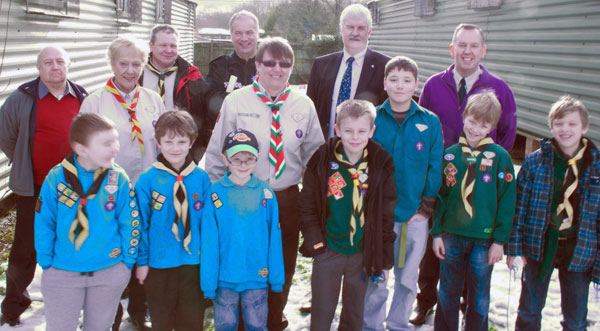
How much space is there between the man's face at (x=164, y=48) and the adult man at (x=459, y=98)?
2.12 m

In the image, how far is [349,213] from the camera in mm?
2918

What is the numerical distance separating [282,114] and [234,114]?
329mm

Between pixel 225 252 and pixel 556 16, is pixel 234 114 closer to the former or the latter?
pixel 225 252

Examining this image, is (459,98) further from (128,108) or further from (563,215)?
(128,108)

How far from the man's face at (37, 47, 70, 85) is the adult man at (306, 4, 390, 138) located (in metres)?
1.97

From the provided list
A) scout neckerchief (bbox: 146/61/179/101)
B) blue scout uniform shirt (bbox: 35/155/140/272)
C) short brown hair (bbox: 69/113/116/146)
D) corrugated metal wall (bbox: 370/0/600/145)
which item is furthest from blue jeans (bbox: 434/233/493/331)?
corrugated metal wall (bbox: 370/0/600/145)

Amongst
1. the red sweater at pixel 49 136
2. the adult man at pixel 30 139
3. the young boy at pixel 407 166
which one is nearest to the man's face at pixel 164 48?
the adult man at pixel 30 139

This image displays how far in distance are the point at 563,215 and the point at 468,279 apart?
2.32 feet

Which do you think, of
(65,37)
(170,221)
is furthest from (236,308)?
(65,37)

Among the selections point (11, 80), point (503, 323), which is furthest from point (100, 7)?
point (503, 323)

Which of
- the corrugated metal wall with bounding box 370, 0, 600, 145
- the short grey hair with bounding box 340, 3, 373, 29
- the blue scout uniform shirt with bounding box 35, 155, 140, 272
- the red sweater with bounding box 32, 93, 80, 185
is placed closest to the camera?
the blue scout uniform shirt with bounding box 35, 155, 140, 272

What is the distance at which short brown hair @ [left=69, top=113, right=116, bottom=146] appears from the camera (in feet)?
8.25

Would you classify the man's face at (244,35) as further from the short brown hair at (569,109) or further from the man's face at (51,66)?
the short brown hair at (569,109)

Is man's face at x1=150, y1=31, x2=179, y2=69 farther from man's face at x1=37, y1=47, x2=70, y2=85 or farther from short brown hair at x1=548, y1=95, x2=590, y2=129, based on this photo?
short brown hair at x1=548, y1=95, x2=590, y2=129
